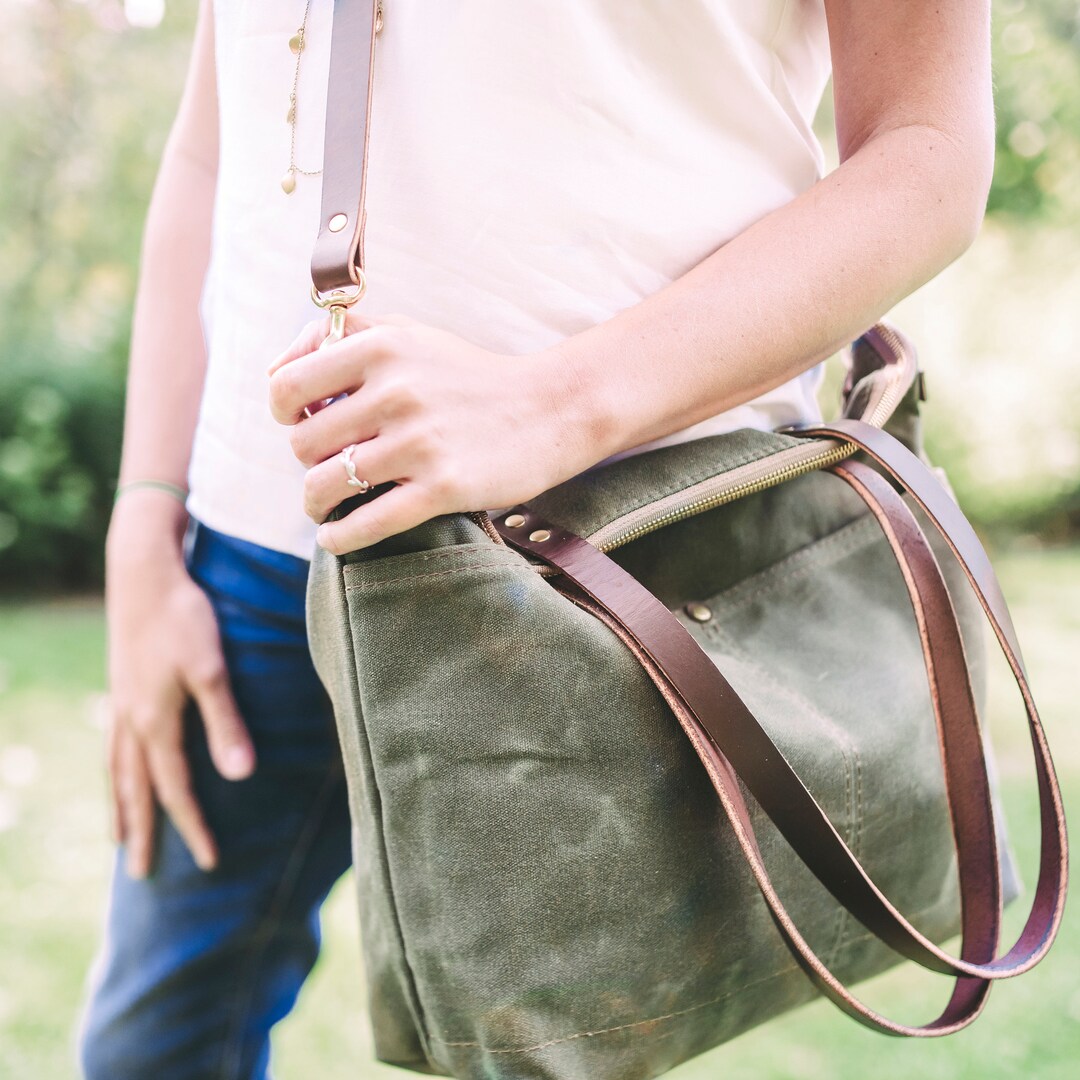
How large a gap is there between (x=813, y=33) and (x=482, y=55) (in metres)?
0.31

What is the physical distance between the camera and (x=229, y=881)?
1.17m

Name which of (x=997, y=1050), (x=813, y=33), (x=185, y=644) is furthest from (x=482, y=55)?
(x=997, y=1050)

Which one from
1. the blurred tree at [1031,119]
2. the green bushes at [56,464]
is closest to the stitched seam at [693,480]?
the green bushes at [56,464]

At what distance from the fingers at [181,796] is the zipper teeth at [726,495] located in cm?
58

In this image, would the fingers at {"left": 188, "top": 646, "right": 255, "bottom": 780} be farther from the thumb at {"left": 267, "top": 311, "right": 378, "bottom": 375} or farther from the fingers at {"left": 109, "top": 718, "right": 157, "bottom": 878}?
the thumb at {"left": 267, "top": 311, "right": 378, "bottom": 375}

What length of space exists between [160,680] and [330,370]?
0.55 meters

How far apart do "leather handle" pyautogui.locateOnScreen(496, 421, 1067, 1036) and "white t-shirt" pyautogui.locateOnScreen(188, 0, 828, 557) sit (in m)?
0.17

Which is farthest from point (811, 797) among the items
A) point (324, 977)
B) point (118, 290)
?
point (118, 290)

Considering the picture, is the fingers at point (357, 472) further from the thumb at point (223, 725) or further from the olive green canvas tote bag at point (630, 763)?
the thumb at point (223, 725)

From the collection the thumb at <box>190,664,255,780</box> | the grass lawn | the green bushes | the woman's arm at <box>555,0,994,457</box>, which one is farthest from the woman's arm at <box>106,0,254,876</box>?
the green bushes

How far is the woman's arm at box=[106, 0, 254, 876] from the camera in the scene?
1.11 m

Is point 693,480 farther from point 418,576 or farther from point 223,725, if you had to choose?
point 223,725

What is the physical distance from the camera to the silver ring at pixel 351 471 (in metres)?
0.70

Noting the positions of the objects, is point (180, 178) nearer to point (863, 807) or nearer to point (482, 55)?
point (482, 55)
